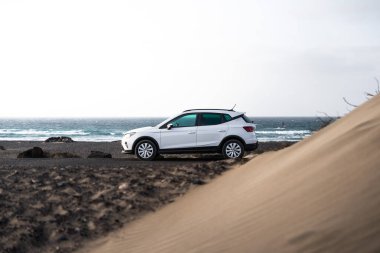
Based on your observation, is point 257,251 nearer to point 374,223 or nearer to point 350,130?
point 374,223

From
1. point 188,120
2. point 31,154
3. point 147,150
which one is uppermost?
point 188,120

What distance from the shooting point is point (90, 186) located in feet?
32.3

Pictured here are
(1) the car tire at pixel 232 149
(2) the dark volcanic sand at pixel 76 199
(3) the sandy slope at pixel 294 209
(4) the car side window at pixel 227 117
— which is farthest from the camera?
(4) the car side window at pixel 227 117

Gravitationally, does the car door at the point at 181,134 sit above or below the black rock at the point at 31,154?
above

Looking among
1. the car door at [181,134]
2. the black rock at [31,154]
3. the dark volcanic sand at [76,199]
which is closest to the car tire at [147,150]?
the car door at [181,134]

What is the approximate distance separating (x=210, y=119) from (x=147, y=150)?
2.25m

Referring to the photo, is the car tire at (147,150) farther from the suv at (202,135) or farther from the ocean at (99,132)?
the ocean at (99,132)

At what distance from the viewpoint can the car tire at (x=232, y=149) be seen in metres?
15.8

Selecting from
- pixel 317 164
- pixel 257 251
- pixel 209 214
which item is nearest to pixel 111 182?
pixel 209 214

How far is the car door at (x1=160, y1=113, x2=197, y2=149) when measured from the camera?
624 inches

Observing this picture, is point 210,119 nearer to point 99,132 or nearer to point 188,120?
point 188,120

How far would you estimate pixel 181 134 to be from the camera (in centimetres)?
1591

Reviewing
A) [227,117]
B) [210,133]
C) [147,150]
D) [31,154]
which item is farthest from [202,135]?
[31,154]

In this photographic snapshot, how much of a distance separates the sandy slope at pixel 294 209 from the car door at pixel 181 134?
695 centimetres
